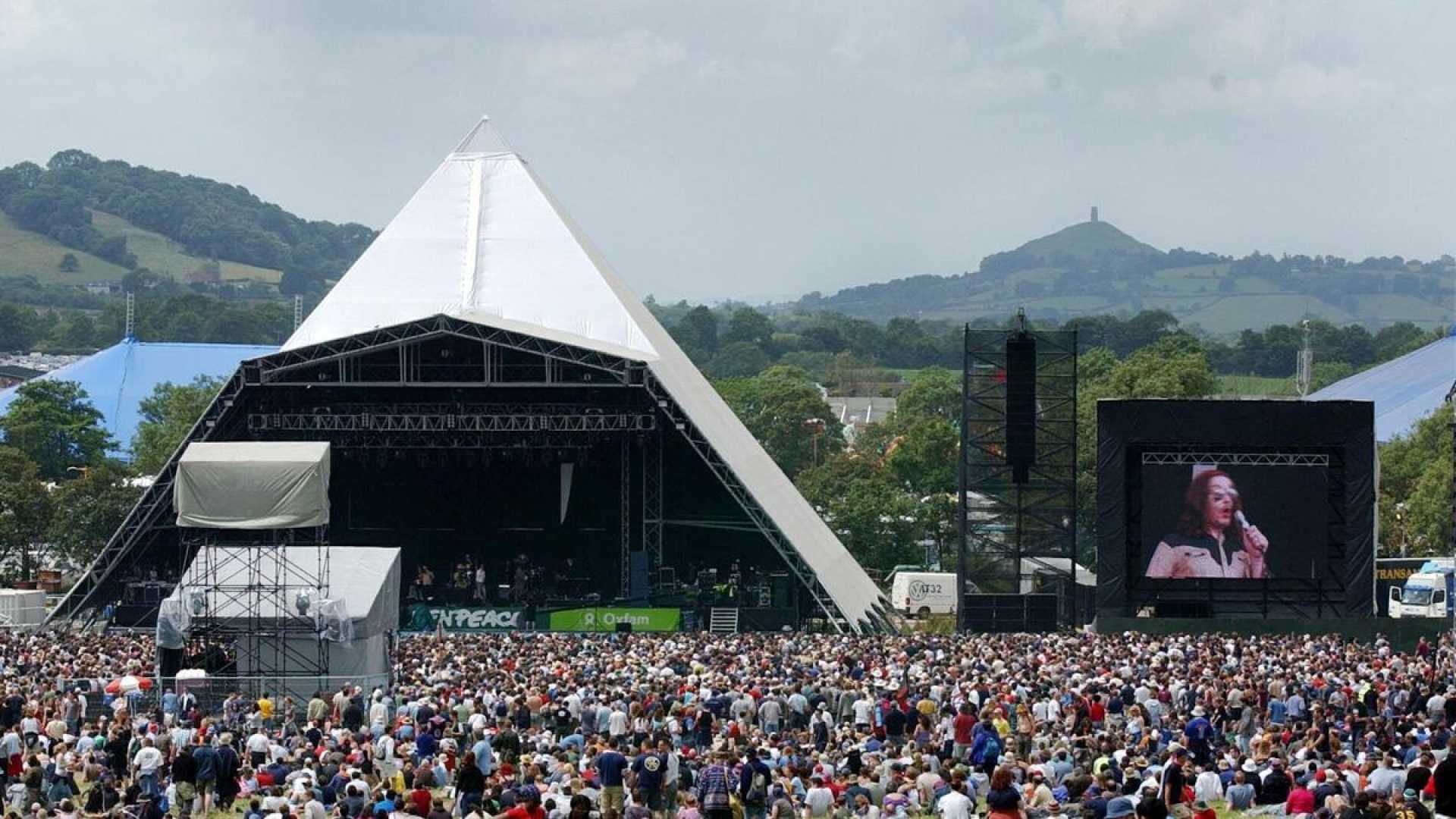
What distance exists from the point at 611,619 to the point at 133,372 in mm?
73026

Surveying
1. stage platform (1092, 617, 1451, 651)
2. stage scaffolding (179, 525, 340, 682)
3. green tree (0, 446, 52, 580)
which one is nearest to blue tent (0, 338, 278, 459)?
green tree (0, 446, 52, 580)

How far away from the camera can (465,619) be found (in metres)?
47.1

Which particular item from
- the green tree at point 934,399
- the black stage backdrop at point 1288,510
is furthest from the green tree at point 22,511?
the green tree at point 934,399

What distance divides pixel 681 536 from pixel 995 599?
9454 mm

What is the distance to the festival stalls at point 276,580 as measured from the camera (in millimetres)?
33125

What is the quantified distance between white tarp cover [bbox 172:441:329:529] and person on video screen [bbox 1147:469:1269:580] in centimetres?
1543

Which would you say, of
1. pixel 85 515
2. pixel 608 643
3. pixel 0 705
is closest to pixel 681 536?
pixel 608 643

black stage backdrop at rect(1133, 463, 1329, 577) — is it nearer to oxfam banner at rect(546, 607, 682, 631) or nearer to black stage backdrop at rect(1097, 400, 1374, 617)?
black stage backdrop at rect(1097, 400, 1374, 617)

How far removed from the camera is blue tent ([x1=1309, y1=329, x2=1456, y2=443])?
3989 inches

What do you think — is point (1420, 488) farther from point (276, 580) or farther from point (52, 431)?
point (52, 431)

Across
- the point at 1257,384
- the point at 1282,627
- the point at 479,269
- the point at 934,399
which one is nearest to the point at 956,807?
the point at 1282,627

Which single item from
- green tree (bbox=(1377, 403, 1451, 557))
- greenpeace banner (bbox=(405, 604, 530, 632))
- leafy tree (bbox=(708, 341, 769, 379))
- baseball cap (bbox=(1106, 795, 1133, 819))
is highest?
leafy tree (bbox=(708, 341, 769, 379))

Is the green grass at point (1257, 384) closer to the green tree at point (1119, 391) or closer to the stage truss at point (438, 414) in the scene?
the green tree at point (1119, 391)

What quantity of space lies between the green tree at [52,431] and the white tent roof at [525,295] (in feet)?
117
